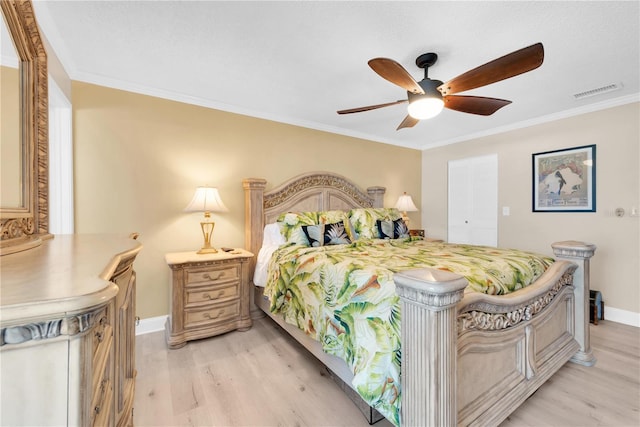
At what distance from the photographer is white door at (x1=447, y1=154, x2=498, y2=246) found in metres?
4.09

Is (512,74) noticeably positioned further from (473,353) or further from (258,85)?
(258,85)

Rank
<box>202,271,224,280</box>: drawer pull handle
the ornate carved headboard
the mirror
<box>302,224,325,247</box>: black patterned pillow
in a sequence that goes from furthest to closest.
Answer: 1. the ornate carved headboard
2. <box>302,224,325,247</box>: black patterned pillow
3. <box>202,271,224,280</box>: drawer pull handle
4. the mirror

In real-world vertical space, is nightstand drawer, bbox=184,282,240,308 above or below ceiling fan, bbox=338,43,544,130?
below

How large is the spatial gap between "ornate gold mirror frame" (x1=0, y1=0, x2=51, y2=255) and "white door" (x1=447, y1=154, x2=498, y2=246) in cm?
474

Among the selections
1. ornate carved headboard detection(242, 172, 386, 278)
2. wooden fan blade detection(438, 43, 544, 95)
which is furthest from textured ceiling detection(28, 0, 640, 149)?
ornate carved headboard detection(242, 172, 386, 278)

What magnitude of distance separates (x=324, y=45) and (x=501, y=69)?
118 centimetres

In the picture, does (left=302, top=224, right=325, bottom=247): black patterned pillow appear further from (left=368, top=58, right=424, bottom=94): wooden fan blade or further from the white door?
the white door

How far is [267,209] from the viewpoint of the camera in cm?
326

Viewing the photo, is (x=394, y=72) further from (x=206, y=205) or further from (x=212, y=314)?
(x=212, y=314)

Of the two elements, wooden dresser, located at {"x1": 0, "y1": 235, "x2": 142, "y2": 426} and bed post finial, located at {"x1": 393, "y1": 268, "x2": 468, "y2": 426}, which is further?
bed post finial, located at {"x1": 393, "y1": 268, "x2": 468, "y2": 426}

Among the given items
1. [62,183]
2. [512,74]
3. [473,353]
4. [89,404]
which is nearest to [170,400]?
[89,404]

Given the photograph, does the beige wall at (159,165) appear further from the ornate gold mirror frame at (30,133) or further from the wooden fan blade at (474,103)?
the wooden fan blade at (474,103)

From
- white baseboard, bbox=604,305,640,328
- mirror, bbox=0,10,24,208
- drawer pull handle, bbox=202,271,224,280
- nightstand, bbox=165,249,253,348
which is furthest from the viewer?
white baseboard, bbox=604,305,640,328

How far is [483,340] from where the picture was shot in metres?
1.42
